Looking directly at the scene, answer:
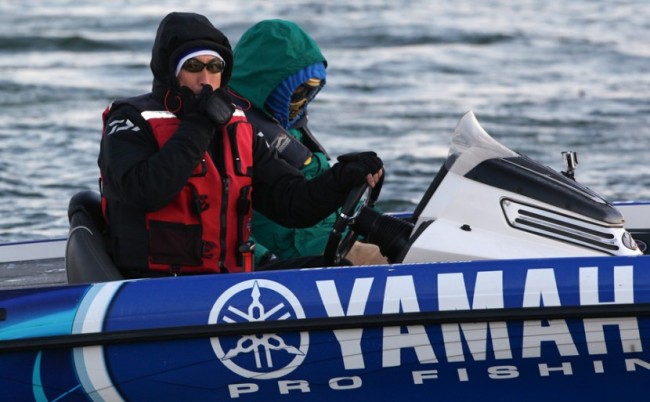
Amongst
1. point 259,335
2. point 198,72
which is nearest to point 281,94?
point 198,72

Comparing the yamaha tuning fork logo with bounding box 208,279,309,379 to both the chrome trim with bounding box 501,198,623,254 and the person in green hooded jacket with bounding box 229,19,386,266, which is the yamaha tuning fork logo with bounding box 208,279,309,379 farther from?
the person in green hooded jacket with bounding box 229,19,386,266

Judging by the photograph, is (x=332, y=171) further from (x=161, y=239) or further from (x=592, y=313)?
(x=592, y=313)

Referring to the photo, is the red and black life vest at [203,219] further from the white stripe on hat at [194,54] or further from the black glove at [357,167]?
the black glove at [357,167]

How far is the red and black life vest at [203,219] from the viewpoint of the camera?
3.99 meters

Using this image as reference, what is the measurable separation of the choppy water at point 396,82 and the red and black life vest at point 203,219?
3.53 m

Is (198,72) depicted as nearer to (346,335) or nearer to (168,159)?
(168,159)

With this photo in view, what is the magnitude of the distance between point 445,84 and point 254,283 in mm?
8990

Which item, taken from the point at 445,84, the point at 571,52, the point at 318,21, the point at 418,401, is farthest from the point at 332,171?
the point at 318,21

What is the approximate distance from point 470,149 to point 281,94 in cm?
101

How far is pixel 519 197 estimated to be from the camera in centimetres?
392

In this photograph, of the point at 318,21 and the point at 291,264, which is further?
the point at 318,21

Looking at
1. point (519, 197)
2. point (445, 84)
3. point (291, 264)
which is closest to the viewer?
point (519, 197)

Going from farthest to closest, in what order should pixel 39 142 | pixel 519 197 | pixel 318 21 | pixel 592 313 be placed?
pixel 318 21 → pixel 39 142 → pixel 519 197 → pixel 592 313

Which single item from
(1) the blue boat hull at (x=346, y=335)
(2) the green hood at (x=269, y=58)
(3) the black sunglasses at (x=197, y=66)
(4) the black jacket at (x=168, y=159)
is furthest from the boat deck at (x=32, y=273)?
(3) the black sunglasses at (x=197, y=66)
